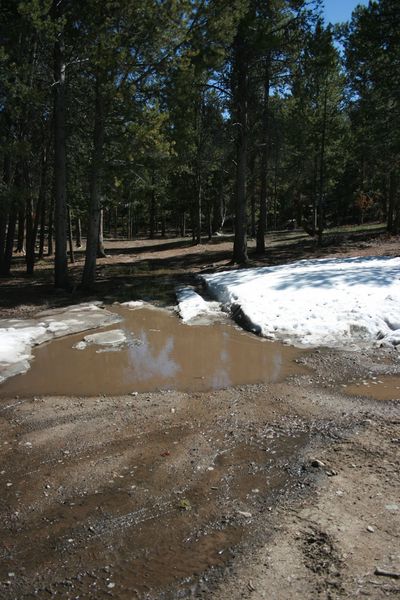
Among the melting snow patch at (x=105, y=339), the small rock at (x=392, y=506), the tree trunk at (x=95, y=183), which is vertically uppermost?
the tree trunk at (x=95, y=183)

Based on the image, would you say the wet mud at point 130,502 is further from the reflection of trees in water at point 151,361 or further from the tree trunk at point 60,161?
the tree trunk at point 60,161

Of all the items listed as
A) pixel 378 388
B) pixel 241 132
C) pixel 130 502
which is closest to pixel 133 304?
pixel 378 388

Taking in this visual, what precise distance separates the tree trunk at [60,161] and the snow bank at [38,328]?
10.2 ft

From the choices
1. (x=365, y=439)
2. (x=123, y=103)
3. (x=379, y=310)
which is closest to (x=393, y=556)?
(x=365, y=439)

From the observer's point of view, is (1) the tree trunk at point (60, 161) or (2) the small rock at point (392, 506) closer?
(2) the small rock at point (392, 506)

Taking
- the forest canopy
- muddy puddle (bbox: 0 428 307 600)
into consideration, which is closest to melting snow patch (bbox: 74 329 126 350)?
Result: muddy puddle (bbox: 0 428 307 600)

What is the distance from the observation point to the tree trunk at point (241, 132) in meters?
18.2

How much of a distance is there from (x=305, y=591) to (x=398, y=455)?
7.20 ft

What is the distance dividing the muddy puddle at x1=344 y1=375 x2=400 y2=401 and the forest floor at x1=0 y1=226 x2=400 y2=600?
1.6 inches

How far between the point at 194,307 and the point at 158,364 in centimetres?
443

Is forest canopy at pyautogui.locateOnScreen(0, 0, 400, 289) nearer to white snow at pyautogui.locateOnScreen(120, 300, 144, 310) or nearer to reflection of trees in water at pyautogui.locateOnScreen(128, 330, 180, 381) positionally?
white snow at pyautogui.locateOnScreen(120, 300, 144, 310)

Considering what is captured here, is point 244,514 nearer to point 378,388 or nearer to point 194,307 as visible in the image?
point 378,388

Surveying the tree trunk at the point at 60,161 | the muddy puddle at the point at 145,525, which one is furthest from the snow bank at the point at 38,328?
the muddy puddle at the point at 145,525

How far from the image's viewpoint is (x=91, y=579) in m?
3.37
